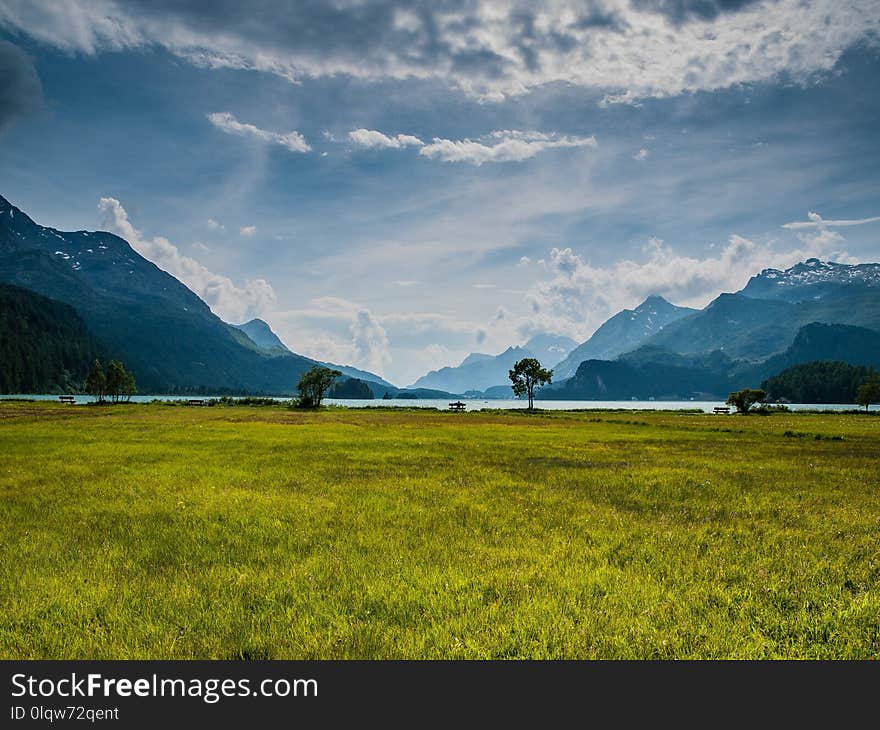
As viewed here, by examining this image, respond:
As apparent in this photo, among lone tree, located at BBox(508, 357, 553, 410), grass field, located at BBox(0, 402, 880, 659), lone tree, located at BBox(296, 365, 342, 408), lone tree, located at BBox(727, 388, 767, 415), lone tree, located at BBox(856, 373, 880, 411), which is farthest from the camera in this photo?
lone tree, located at BBox(508, 357, 553, 410)

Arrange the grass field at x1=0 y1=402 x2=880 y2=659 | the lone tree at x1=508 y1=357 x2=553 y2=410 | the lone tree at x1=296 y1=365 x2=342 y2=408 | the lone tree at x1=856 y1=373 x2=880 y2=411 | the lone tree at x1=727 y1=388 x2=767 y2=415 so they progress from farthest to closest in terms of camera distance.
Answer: the lone tree at x1=508 y1=357 x2=553 y2=410 → the lone tree at x1=296 y1=365 x2=342 y2=408 → the lone tree at x1=856 y1=373 x2=880 y2=411 → the lone tree at x1=727 y1=388 x2=767 y2=415 → the grass field at x1=0 y1=402 x2=880 y2=659

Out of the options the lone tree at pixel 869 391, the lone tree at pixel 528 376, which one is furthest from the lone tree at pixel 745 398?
the lone tree at pixel 528 376

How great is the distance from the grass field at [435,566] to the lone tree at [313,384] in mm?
136362

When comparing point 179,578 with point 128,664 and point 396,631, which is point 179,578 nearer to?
point 128,664

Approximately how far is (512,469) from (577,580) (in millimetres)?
15728

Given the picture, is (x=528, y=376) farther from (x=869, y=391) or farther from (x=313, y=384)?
(x=869, y=391)

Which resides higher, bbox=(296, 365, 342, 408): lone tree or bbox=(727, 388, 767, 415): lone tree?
bbox=(296, 365, 342, 408): lone tree

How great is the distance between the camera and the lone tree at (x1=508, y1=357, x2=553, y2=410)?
168375 mm

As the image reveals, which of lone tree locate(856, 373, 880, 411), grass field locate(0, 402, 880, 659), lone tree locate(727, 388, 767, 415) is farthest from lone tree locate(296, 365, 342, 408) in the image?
lone tree locate(856, 373, 880, 411)

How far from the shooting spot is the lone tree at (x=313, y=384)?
156 metres

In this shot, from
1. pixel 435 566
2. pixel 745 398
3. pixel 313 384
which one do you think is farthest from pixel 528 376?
pixel 435 566

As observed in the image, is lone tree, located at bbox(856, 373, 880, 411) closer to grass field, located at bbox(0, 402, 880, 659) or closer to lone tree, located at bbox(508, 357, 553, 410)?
lone tree, located at bbox(508, 357, 553, 410)

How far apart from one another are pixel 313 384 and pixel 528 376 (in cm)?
7560

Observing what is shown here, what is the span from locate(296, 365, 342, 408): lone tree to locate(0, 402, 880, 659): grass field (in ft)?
447
